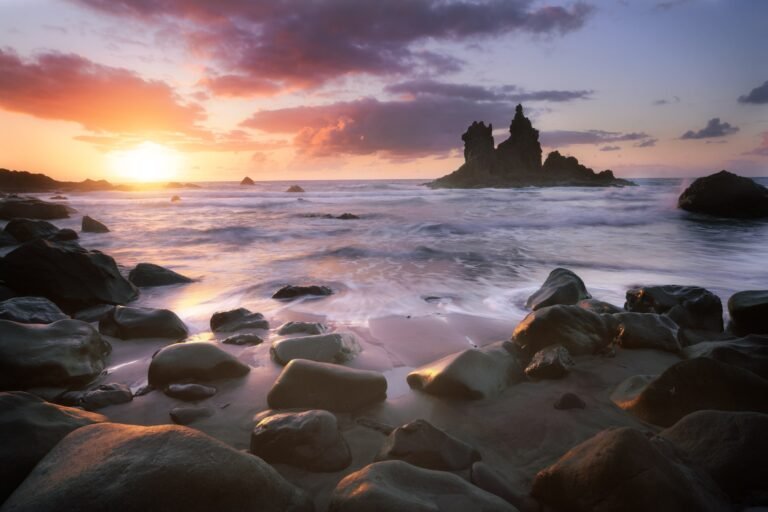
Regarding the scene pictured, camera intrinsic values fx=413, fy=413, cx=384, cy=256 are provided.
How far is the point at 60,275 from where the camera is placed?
5.33 metres

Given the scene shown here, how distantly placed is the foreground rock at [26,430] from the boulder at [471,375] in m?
2.08

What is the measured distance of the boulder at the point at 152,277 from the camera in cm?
694

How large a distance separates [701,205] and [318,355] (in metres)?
22.6

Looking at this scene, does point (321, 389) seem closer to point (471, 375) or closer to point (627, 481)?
point (471, 375)

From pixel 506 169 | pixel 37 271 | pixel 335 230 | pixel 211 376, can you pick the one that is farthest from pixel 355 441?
pixel 506 169

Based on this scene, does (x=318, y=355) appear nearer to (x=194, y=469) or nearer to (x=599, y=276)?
(x=194, y=469)

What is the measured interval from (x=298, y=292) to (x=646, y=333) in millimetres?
4430

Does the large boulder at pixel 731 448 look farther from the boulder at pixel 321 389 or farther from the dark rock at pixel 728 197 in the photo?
the dark rock at pixel 728 197

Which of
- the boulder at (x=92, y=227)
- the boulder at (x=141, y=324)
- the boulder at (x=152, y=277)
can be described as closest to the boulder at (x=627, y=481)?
the boulder at (x=141, y=324)

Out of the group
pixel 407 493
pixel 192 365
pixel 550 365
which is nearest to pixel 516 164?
pixel 550 365

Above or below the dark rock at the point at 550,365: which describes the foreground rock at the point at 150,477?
above

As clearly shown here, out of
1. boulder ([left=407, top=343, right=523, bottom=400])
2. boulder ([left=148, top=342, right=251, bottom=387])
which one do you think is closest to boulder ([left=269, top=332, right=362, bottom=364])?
boulder ([left=148, top=342, right=251, bottom=387])

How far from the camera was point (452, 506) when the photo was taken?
5.49ft

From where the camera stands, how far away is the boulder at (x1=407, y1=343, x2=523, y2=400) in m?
2.93
